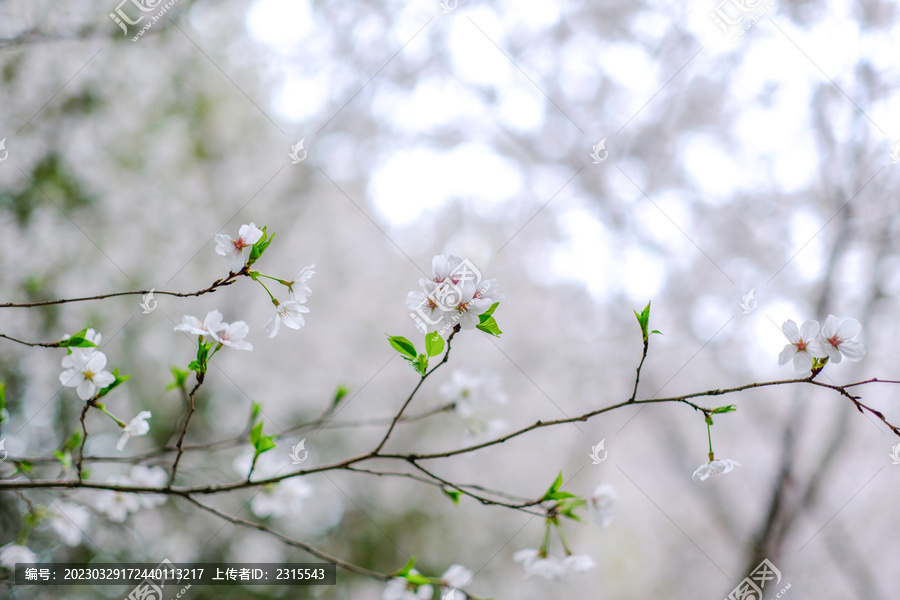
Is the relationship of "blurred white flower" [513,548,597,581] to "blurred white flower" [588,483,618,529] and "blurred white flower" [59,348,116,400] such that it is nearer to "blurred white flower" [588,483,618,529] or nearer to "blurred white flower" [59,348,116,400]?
"blurred white flower" [588,483,618,529]

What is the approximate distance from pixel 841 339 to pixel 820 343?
0.10 feet

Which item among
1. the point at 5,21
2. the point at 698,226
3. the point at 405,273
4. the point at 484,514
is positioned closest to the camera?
the point at 5,21

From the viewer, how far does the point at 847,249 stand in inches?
86.8

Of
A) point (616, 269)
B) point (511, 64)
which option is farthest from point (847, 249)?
point (511, 64)

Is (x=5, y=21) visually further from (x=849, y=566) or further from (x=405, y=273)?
(x=849, y=566)

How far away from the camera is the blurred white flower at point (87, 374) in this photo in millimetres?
609

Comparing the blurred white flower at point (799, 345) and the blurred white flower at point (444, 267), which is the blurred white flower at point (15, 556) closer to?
the blurred white flower at point (444, 267)

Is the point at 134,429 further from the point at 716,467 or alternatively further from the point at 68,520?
the point at 716,467

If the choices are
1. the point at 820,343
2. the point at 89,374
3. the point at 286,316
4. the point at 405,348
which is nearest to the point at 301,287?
the point at 286,316

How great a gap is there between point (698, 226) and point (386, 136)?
5.81ft

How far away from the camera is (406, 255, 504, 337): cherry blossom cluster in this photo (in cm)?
59

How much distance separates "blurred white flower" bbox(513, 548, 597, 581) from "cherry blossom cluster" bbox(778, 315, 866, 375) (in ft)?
A: 1.52

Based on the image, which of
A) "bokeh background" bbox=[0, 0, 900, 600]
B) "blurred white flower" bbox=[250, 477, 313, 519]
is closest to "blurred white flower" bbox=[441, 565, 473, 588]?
"blurred white flower" bbox=[250, 477, 313, 519]

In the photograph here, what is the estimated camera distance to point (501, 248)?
2.63 meters
